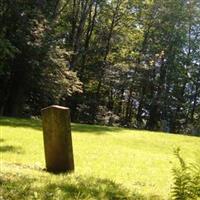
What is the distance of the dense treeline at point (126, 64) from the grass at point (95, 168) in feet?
39.9

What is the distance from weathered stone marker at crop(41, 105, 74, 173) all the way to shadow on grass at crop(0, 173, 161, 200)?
632mm

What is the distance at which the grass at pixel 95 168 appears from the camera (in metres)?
6.76

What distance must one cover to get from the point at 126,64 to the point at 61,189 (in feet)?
114

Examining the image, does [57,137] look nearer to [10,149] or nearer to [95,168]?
[95,168]

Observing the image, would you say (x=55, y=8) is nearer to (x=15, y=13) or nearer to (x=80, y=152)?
(x=15, y=13)

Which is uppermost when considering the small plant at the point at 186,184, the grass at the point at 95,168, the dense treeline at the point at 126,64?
the dense treeline at the point at 126,64

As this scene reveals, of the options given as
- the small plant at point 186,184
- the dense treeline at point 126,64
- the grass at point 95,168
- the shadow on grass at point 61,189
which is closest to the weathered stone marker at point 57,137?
the grass at point 95,168

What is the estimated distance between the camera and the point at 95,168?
37.2ft

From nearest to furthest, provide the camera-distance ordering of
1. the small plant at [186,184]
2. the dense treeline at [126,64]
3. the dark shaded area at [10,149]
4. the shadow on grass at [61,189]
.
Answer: the small plant at [186,184] < the shadow on grass at [61,189] < the dark shaded area at [10,149] < the dense treeline at [126,64]

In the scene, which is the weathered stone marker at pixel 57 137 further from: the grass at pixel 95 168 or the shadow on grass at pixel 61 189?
the shadow on grass at pixel 61 189

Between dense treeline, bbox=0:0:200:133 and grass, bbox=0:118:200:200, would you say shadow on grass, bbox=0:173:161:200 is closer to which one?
grass, bbox=0:118:200:200

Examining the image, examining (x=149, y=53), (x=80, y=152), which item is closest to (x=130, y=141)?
(x=80, y=152)

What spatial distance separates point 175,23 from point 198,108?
366 inches

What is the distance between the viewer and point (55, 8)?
109ft
